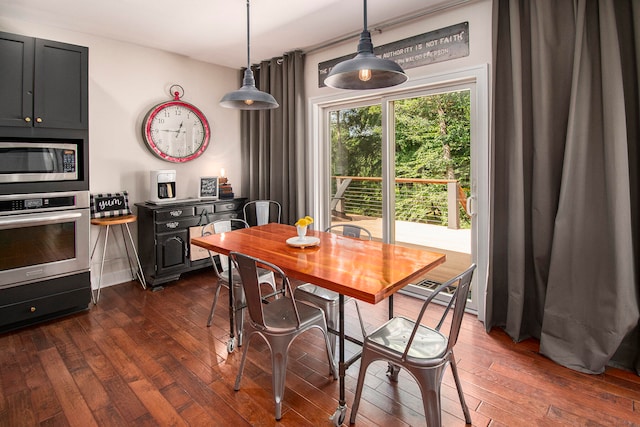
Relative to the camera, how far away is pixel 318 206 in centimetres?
431

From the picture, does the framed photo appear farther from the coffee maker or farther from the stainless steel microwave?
the stainless steel microwave

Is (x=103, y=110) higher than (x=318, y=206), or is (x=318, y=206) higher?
(x=103, y=110)

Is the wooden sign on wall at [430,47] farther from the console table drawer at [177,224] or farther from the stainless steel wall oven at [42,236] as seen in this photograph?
the stainless steel wall oven at [42,236]

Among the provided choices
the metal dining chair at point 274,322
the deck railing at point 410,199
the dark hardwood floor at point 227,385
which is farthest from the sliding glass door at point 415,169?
the metal dining chair at point 274,322

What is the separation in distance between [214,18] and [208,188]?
188 cm

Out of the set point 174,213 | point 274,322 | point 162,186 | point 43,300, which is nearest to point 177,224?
point 174,213

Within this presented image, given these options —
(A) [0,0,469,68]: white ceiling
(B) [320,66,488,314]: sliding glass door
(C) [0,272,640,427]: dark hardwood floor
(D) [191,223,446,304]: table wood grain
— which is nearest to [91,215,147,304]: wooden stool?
(C) [0,272,640,427]: dark hardwood floor

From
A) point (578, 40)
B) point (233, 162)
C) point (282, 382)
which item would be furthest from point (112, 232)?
point (578, 40)

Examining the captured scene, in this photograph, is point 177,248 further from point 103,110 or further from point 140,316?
point 103,110

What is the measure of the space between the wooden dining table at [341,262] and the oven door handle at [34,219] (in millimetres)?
1360

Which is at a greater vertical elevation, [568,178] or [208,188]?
[208,188]

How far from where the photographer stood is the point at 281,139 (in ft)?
14.5

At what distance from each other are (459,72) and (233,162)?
3.11 metres

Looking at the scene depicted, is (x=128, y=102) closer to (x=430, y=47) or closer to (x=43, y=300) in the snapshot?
(x=43, y=300)
